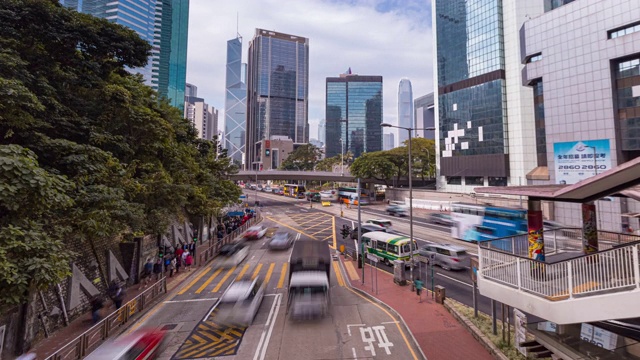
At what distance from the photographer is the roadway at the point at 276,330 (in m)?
11.3

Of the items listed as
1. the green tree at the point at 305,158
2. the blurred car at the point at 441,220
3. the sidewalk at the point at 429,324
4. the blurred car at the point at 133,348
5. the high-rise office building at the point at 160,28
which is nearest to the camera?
the blurred car at the point at 133,348

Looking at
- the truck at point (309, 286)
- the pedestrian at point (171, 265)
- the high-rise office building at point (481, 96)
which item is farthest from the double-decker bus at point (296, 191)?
the truck at point (309, 286)

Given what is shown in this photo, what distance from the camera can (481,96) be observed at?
5816 cm

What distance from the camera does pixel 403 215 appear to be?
50156 mm

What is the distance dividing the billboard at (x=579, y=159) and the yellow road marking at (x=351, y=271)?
1213 inches

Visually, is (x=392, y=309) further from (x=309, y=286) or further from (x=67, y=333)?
(x=67, y=333)

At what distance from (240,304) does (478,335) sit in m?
10.1

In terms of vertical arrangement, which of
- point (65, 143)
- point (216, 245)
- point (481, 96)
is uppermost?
point (481, 96)

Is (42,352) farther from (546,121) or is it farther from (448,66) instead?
(448,66)

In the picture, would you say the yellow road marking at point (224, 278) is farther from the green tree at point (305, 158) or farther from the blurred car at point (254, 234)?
the green tree at point (305, 158)

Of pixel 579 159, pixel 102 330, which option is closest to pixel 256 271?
pixel 102 330

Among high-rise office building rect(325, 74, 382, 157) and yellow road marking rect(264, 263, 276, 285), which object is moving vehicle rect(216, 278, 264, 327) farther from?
high-rise office building rect(325, 74, 382, 157)

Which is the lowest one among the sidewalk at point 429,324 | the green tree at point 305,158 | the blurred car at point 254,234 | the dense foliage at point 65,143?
the sidewalk at point 429,324

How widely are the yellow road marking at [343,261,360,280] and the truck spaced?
16.8 feet
